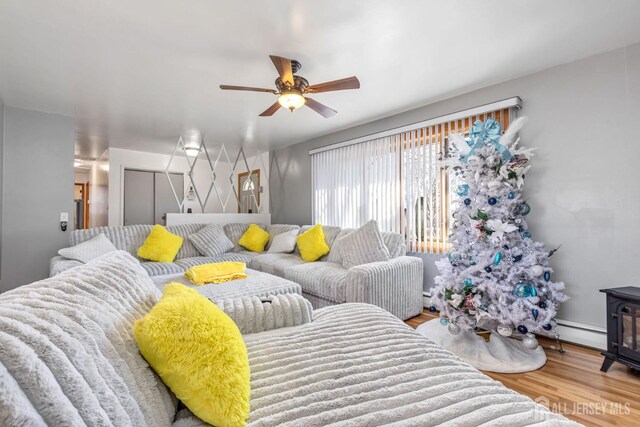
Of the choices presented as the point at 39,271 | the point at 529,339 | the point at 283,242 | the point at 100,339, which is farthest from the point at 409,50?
the point at 39,271

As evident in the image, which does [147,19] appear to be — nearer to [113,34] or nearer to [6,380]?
[113,34]

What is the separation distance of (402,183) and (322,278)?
5.20 ft

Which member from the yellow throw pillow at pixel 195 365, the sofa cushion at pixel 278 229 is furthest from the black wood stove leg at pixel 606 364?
the sofa cushion at pixel 278 229

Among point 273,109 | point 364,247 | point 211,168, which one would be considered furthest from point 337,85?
point 211,168

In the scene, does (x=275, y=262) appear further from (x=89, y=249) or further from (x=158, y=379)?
(x=158, y=379)

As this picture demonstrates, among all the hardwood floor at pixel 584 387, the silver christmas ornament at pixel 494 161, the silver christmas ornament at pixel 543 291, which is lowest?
the hardwood floor at pixel 584 387

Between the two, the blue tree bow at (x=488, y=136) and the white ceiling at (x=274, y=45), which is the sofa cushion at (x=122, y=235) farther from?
the blue tree bow at (x=488, y=136)

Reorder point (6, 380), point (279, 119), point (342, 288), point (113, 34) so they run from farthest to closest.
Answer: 1. point (279, 119)
2. point (342, 288)
3. point (113, 34)
4. point (6, 380)

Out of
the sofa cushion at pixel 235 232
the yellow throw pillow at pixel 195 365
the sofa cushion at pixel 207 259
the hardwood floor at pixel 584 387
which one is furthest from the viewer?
the sofa cushion at pixel 235 232

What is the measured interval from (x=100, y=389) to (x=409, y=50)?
2598mm

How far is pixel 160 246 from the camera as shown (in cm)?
377

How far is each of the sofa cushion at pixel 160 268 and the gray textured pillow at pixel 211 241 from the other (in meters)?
0.58

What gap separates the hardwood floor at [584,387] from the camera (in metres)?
1.57

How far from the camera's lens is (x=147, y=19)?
1.88m
